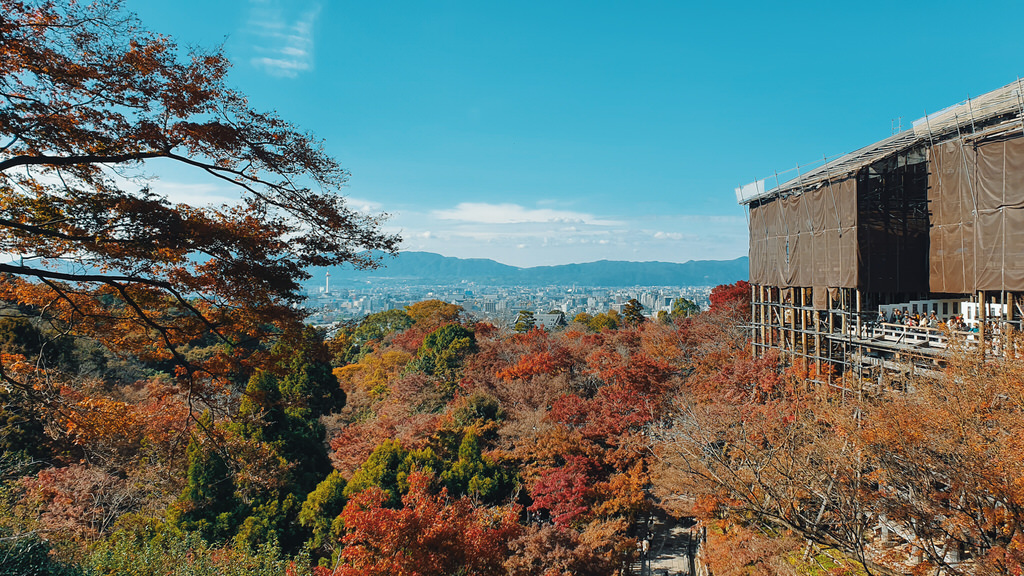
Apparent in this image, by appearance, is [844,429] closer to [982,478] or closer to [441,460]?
[982,478]

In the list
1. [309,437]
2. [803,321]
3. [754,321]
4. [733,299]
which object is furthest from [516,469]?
[733,299]

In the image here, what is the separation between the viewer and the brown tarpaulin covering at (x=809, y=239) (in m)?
13.1

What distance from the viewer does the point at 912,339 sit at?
11734 millimetres

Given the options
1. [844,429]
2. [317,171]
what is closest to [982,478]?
[844,429]

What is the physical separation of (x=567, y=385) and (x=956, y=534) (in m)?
11.3

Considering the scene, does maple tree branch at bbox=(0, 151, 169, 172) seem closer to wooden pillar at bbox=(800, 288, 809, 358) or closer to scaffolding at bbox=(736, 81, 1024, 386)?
scaffolding at bbox=(736, 81, 1024, 386)

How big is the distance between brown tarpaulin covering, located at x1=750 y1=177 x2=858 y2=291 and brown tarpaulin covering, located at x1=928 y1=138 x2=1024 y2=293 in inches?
65.0

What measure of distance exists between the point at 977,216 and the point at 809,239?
14.4 feet

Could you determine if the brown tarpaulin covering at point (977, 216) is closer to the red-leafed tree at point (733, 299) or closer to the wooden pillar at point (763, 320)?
the wooden pillar at point (763, 320)

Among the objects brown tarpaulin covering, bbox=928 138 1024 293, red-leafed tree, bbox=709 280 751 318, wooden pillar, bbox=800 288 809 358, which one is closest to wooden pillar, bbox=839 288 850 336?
wooden pillar, bbox=800 288 809 358

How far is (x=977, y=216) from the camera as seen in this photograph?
409 inches

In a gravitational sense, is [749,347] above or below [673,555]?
above

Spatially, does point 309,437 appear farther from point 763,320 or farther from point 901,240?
point 901,240

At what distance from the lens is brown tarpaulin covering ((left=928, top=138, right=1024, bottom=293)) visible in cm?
959
